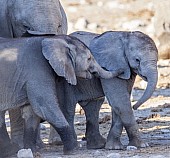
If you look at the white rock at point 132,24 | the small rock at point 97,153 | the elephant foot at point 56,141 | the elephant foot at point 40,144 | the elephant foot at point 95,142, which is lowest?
the white rock at point 132,24

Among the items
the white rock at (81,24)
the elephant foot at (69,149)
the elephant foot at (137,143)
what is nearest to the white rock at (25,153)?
the elephant foot at (69,149)

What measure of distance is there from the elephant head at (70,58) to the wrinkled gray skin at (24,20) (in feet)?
1.41

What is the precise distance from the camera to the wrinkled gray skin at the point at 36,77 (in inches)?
303

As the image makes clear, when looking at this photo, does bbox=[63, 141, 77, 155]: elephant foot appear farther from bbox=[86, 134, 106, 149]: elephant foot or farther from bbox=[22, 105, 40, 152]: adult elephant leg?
bbox=[86, 134, 106, 149]: elephant foot

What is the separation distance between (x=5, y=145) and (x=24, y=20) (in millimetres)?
1057

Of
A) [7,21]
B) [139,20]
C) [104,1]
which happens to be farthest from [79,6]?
[7,21]

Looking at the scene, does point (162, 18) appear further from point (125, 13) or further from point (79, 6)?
point (79, 6)

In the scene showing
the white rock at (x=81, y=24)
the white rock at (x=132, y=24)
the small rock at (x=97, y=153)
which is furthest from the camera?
the white rock at (x=81, y=24)

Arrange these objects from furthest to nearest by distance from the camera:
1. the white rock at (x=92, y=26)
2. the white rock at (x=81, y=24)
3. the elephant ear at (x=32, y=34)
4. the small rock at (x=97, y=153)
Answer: the white rock at (x=81, y=24) < the white rock at (x=92, y=26) < the elephant ear at (x=32, y=34) < the small rock at (x=97, y=153)

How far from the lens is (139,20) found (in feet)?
69.6

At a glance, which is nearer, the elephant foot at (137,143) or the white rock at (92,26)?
the elephant foot at (137,143)

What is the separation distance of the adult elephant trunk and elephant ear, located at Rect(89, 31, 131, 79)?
0.05 m

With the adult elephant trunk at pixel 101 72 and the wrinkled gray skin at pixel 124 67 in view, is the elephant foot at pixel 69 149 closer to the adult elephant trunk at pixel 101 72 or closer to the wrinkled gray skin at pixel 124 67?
the wrinkled gray skin at pixel 124 67

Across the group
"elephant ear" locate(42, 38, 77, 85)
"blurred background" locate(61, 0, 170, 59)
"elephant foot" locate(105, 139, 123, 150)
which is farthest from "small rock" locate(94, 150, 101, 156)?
"blurred background" locate(61, 0, 170, 59)
